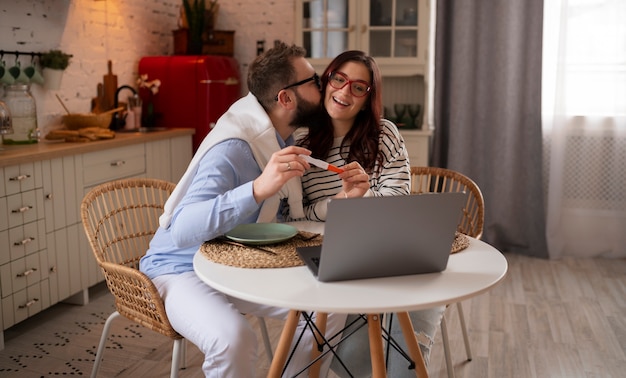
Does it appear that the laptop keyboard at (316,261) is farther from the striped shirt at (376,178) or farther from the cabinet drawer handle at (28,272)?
the cabinet drawer handle at (28,272)

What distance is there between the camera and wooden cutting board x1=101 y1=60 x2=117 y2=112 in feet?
13.6

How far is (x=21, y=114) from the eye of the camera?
3.38 meters

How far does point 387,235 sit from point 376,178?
90cm

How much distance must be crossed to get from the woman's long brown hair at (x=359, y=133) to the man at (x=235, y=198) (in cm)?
10

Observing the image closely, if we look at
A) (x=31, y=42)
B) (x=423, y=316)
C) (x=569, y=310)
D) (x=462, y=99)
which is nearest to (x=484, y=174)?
(x=462, y=99)

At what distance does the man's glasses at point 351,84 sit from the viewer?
2330 mm

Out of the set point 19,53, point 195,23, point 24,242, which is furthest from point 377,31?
point 24,242

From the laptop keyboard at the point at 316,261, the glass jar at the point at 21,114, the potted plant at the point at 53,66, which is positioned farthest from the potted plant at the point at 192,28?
the laptop keyboard at the point at 316,261

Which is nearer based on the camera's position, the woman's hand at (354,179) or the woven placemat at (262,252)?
the woven placemat at (262,252)

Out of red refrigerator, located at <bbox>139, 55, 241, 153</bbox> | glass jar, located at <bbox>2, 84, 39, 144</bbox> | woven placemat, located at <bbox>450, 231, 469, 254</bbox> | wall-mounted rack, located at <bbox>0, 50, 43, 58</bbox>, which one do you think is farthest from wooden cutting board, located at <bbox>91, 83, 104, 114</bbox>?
woven placemat, located at <bbox>450, 231, 469, 254</bbox>

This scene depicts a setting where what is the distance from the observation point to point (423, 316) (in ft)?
7.07

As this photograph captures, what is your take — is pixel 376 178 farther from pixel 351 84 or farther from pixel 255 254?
pixel 255 254

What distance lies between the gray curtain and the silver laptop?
296 cm

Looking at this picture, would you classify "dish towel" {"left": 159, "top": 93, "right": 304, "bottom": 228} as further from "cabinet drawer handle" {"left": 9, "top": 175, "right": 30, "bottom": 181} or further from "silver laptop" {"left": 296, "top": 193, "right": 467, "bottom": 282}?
"cabinet drawer handle" {"left": 9, "top": 175, "right": 30, "bottom": 181}
